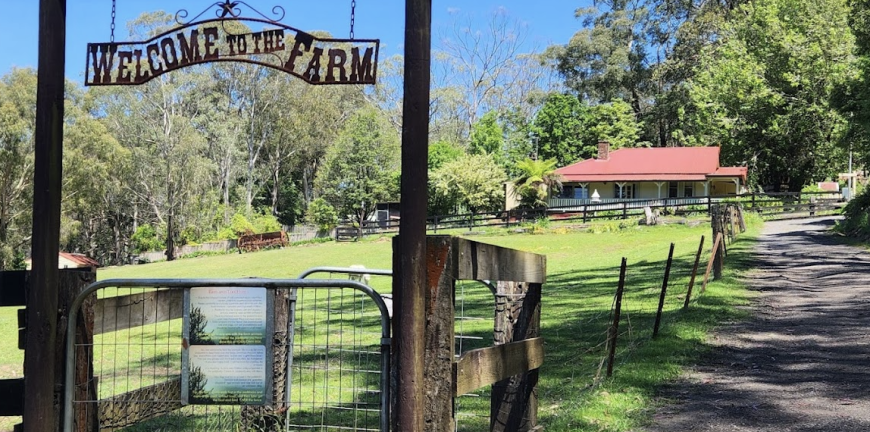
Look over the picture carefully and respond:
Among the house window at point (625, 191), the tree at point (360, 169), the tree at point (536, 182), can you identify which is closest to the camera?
the tree at point (536, 182)

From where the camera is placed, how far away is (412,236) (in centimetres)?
335

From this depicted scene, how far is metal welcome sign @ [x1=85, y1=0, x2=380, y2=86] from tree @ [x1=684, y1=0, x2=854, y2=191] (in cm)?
4105

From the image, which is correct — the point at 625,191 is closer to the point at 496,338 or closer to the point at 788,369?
the point at 788,369

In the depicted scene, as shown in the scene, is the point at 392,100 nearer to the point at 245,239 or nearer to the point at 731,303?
the point at 245,239

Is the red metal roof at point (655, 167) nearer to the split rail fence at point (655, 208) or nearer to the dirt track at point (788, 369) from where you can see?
the split rail fence at point (655, 208)

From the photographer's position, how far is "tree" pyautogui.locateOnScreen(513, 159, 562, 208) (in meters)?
49.7

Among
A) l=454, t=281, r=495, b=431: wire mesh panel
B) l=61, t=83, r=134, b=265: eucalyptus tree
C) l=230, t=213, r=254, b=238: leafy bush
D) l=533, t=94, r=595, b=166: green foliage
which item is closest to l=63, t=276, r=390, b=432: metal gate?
l=454, t=281, r=495, b=431: wire mesh panel

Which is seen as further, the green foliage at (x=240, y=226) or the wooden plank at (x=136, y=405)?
the green foliage at (x=240, y=226)

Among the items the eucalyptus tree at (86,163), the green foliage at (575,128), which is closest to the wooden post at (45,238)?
the eucalyptus tree at (86,163)

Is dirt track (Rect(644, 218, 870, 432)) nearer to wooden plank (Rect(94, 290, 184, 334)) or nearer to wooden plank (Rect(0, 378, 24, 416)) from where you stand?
wooden plank (Rect(94, 290, 184, 334))

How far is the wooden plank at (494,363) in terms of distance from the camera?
354 centimetres

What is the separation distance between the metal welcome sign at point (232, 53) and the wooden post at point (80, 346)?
3.78ft

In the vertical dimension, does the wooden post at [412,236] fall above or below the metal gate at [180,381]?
above

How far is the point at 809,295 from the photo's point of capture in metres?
12.9
